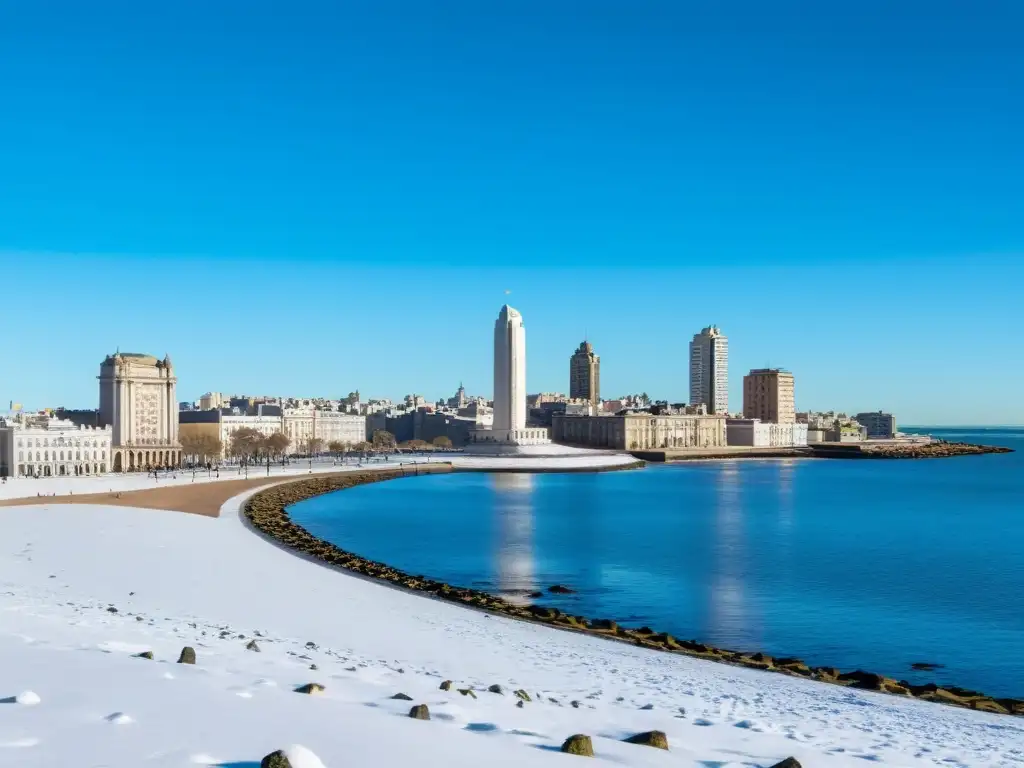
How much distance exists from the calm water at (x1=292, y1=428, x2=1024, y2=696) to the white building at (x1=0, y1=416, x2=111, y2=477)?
30.8 meters

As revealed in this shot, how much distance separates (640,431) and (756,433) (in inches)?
1320

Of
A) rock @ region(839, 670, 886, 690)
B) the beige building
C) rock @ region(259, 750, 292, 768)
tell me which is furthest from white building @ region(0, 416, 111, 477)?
rock @ region(259, 750, 292, 768)

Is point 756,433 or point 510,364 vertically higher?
point 510,364

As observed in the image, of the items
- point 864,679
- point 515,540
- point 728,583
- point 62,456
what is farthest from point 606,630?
point 62,456

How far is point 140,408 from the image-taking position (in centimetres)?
11688

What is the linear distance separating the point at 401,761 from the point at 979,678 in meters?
15.4

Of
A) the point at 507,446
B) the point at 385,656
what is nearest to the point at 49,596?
the point at 385,656

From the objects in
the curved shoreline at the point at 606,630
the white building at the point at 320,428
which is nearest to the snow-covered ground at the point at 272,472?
the curved shoreline at the point at 606,630

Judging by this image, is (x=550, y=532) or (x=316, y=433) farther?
Answer: (x=316, y=433)

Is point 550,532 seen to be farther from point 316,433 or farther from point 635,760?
point 316,433

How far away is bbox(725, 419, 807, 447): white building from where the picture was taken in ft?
589

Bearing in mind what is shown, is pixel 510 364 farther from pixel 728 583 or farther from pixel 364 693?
pixel 364 693

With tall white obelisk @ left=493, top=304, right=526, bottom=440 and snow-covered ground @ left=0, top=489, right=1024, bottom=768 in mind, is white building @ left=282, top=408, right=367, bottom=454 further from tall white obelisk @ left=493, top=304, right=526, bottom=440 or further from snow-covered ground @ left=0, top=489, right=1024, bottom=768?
snow-covered ground @ left=0, top=489, right=1024, bottom=768

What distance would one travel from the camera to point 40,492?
57.9 meters
